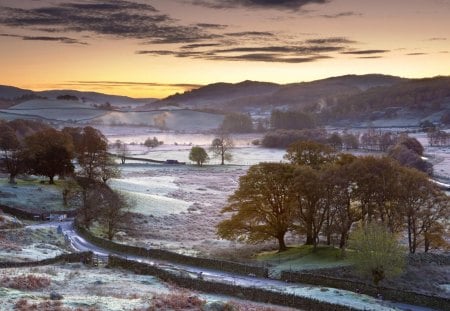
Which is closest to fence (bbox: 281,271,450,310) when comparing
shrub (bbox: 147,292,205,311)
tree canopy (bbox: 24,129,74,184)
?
shrub (bbox: 147,292,205,311)

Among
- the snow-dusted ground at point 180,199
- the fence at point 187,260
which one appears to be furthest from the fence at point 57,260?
the snow-dusted ground at point 180,199

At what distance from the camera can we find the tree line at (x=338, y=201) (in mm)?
63312

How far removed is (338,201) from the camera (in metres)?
63.4

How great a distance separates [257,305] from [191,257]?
16300 mm

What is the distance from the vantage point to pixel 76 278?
140ft

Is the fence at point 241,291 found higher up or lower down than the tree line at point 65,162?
lower down

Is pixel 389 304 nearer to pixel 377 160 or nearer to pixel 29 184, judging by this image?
pixel 377 160

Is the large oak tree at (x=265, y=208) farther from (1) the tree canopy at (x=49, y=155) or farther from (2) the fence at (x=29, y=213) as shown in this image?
(1) the tree canopy at (x=49, y=155)

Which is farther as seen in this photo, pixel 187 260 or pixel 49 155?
pixel 49 155

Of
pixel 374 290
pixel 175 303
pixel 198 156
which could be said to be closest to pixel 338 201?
pixel 374 290

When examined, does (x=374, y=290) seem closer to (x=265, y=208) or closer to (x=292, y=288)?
(x=292, y=288)

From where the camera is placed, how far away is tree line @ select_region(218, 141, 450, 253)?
63.3 m

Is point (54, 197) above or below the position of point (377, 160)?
below

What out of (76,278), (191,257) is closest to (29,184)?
(191,257)
